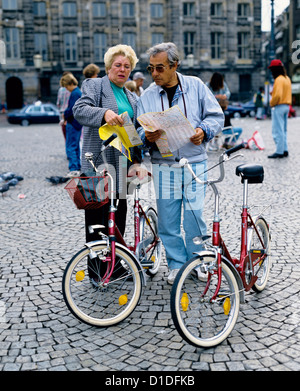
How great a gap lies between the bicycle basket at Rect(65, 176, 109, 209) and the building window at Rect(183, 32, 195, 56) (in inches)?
1742

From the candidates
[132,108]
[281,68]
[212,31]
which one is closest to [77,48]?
[212,31]

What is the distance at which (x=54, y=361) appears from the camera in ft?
9.92

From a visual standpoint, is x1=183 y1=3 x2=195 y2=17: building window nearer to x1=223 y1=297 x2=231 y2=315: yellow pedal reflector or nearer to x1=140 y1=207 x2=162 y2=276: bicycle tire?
x1=140 y1=207 x2=162 y2=276: bicycle tire

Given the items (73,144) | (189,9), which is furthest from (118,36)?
(73,144)

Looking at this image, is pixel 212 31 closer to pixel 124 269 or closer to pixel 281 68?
pixel 281 68

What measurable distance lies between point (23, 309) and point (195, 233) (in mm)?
1515

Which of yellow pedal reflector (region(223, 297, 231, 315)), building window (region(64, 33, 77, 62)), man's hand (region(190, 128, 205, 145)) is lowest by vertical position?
yellow pedal reflector (region(223, 297, 231, 315))

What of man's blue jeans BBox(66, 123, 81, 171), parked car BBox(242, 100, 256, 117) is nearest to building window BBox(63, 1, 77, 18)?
parked car BBox(242, 100, 256, 117)

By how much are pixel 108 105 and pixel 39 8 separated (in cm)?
4342

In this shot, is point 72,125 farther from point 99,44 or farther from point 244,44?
point 244,44

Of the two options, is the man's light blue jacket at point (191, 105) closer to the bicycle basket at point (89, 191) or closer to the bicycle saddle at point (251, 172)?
the bicycle saddle at point (251, 172)

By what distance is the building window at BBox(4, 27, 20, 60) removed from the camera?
138 ft

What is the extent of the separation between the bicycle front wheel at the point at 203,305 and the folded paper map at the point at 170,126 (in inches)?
38.8

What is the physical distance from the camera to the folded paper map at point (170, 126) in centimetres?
350
